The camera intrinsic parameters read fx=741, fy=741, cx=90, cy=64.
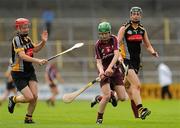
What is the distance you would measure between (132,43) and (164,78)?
1708 centimetres

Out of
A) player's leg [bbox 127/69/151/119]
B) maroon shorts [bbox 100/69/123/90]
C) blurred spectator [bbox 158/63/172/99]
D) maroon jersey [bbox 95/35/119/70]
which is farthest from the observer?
blurred spectator [bbox 158/63/172/99]

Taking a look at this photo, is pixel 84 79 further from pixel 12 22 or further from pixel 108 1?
pixel 108 1

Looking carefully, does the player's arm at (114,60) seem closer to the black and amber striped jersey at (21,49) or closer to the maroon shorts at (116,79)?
the maroon shorts at (116,79)

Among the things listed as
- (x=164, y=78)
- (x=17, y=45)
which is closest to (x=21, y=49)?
(x=17, y=45)

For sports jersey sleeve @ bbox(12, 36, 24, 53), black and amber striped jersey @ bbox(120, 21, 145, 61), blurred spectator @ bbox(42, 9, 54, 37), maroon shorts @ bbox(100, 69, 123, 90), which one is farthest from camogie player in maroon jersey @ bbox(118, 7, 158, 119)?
blurred spectator @ bbox(42, 9, 54, 37)

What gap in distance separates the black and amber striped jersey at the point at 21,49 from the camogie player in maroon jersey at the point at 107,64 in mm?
1508

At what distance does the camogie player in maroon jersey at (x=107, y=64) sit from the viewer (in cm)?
1625

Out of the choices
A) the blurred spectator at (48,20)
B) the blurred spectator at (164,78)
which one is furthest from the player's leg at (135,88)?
the blurred spectator at (48,20)

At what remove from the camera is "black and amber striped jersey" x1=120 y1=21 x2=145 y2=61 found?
17.8 metres

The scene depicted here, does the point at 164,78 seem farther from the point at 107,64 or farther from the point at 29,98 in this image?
the point at 29,98

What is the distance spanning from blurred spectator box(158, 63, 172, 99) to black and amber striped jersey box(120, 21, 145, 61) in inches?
665

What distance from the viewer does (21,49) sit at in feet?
53.7

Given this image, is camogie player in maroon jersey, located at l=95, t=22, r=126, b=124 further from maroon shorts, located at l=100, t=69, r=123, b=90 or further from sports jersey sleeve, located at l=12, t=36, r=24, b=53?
sports jersey sleeve, located at l=12, t=36, r=24, b=53

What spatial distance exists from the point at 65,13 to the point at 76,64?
23.0 ft
